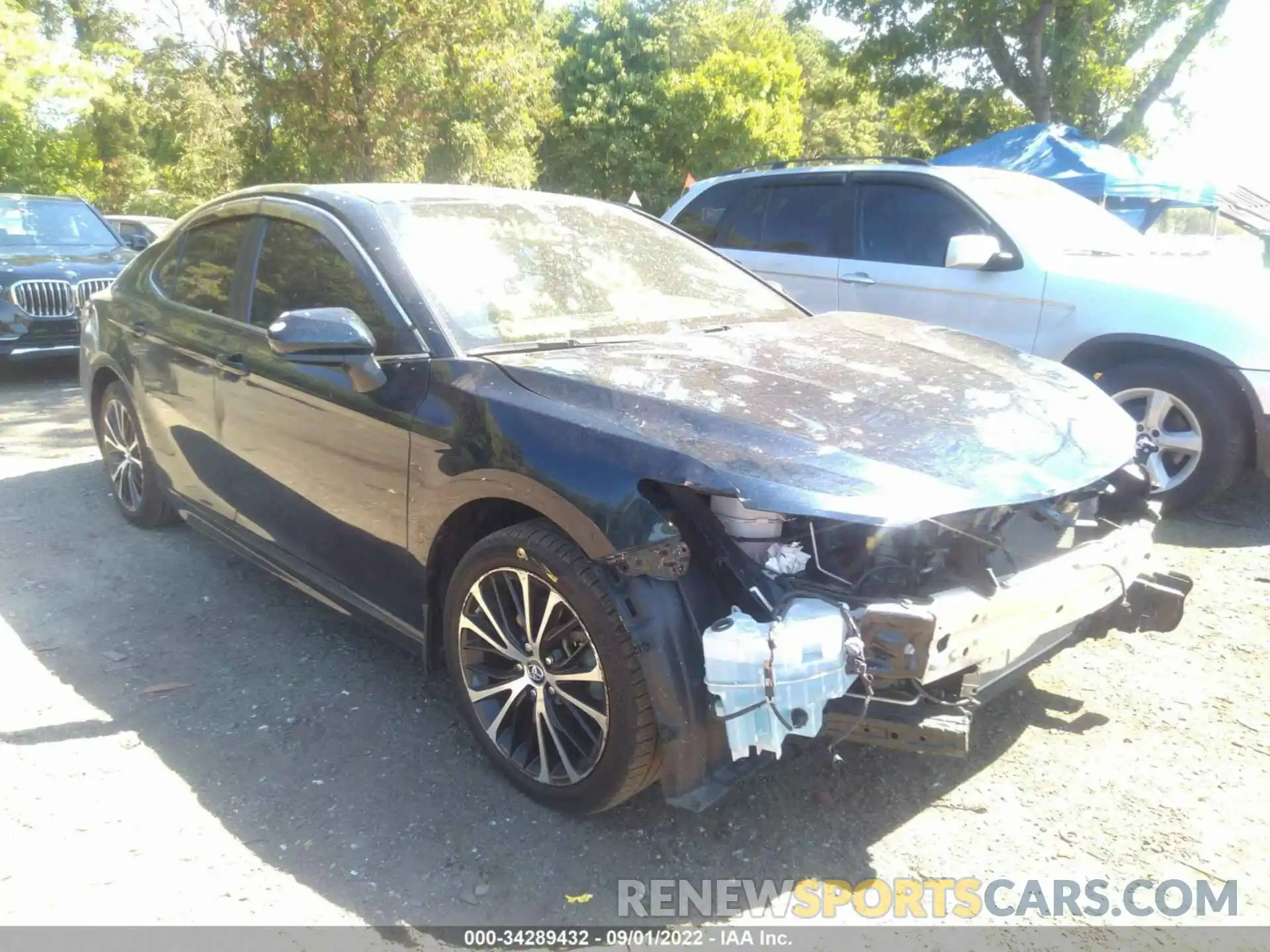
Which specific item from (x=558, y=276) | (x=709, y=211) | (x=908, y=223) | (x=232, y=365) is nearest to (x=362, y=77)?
(x=709, y=211)

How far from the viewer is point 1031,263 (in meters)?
5.43

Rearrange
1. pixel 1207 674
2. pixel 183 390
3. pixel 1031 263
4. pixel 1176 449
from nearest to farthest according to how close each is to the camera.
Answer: pixel 1207 674, pixel 183 390, pixel 1176 449, pixel 1031 263

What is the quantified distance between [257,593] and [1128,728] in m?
3.50

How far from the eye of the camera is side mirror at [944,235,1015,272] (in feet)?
17.6

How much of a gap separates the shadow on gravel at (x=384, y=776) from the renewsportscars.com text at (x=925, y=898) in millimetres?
54

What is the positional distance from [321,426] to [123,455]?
235cm

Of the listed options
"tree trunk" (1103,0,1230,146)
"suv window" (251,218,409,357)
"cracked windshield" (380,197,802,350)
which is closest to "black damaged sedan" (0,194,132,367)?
"suv window" (251,218,409,357)

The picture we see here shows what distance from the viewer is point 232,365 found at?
3.62m

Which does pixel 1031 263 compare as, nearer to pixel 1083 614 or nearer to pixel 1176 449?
pixel 1176 449

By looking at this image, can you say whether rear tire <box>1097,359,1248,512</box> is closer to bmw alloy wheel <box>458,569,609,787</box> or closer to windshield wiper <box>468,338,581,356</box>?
windshield wiper <box>468,338,581,356</box>

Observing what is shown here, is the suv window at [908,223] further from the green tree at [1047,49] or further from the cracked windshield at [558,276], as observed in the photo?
the green tree at [1047,49]

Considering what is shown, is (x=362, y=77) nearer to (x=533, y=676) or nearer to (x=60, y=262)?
(x=60, y=262)

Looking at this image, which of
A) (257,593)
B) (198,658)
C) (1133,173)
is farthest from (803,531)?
(1133,173)

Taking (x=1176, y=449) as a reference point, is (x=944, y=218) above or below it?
above
